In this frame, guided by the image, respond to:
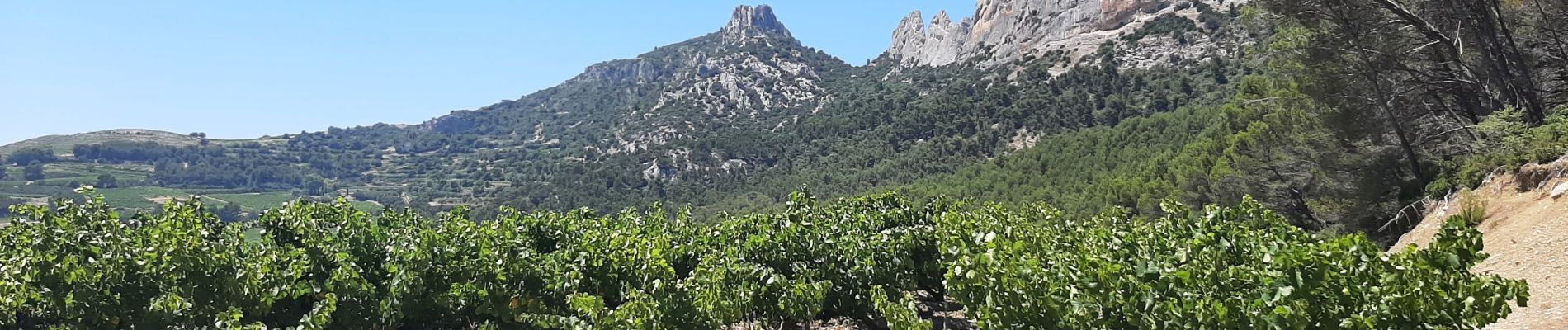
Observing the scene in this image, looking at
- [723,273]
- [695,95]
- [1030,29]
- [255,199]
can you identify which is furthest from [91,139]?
[723,273]

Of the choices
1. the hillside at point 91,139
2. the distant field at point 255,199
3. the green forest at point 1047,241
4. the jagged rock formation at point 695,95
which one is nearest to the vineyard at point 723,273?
the green forest at point 1047,241

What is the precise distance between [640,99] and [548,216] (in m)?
148

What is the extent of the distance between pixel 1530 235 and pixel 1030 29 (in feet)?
367

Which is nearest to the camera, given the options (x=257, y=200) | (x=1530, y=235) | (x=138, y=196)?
(x=1530, y=235)

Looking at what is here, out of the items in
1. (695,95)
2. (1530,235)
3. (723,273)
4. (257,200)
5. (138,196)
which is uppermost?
(695,95)

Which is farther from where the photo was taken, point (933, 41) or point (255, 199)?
point (933, 41)

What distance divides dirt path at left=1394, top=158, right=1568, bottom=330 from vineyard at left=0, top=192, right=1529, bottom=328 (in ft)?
10.1

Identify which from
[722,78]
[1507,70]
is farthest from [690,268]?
[722,78]

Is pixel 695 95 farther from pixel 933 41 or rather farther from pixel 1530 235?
pixel 1530 235

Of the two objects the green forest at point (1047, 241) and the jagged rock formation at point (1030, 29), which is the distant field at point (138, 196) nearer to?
the green forest at point (1047, 241)

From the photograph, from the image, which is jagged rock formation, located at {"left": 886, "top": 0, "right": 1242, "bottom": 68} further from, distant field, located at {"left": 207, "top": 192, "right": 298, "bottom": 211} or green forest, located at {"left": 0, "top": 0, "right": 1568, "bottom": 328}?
distant field, located at {"left": 207, "top": 192, "right": 298, "bottom": 211}

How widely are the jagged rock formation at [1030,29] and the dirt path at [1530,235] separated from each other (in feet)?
284

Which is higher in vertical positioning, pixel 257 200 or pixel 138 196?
pixel 138 196

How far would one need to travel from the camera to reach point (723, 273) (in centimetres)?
876
